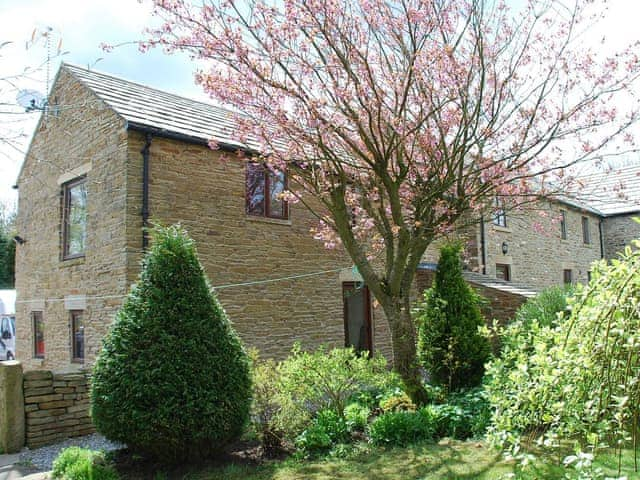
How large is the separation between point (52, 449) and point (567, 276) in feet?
69.1

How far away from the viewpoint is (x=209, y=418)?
5.69m

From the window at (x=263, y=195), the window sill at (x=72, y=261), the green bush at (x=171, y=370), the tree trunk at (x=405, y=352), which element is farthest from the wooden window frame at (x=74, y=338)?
the tree trunk at (x=405, y=352)

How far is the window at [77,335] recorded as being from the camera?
35.4 feet

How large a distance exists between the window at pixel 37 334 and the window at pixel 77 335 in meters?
2.13

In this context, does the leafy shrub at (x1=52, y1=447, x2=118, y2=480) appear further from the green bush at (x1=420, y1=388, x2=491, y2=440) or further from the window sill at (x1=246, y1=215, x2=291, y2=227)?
the window sill at (x1=246, y1=215, x2=291, y2=227)

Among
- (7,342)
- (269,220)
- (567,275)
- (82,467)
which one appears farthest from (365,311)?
(567,275)

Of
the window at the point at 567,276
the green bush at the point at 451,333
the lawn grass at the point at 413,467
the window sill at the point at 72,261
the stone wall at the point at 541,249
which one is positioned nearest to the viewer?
the lawn grass at the point at 413,467

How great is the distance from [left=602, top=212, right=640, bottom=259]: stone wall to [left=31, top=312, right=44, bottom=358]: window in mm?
23669

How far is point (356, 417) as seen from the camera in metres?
6.98

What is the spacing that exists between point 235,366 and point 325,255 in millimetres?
6601

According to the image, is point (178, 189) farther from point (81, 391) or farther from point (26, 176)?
point (26, 176)

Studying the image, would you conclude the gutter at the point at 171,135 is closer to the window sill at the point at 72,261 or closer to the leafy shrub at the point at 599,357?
the window sill at the point at 72,261

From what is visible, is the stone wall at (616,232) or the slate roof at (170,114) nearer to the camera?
the slate roof at (170,114)

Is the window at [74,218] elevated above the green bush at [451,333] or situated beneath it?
elevated above
